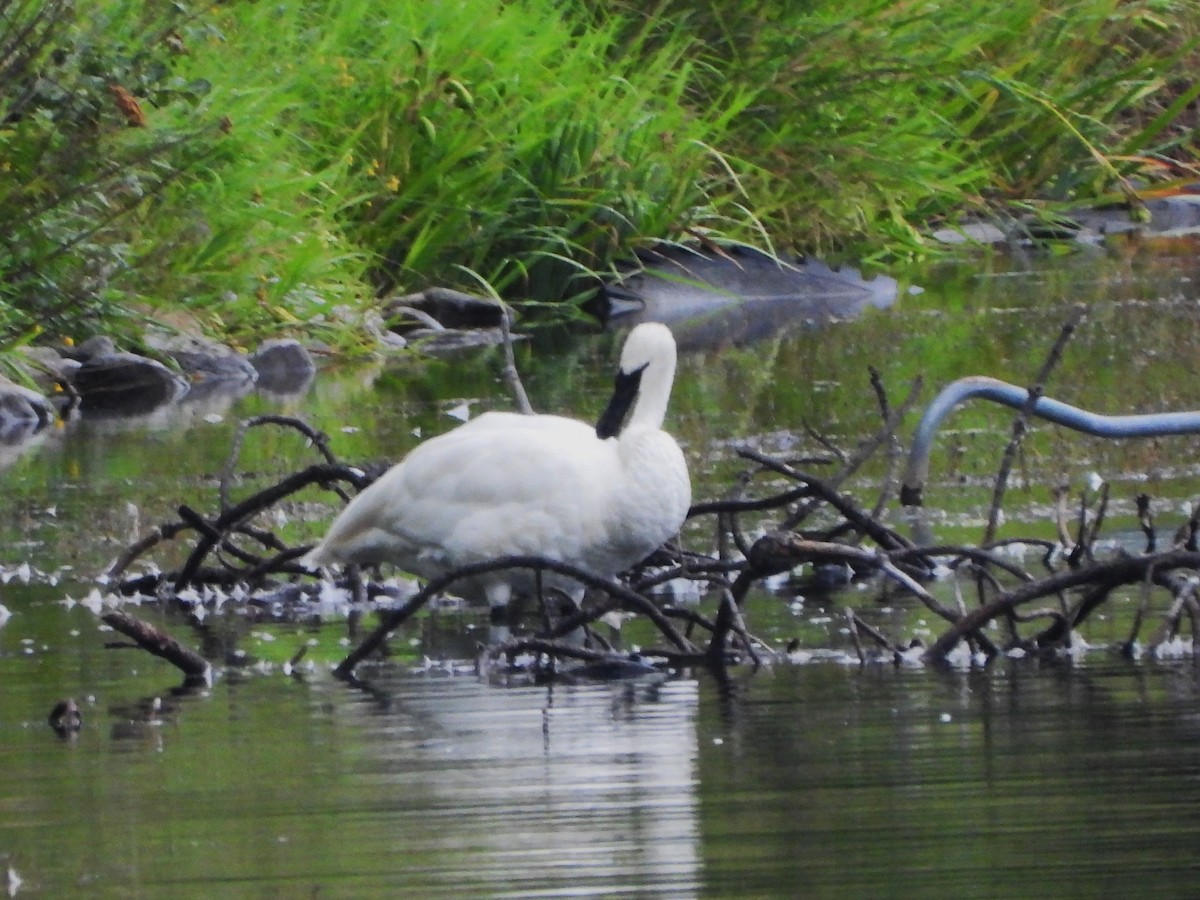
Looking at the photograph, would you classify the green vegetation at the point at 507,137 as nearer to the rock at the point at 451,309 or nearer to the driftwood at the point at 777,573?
the rock at the point at 451,309

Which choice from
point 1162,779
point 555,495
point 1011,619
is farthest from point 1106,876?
point 555,495

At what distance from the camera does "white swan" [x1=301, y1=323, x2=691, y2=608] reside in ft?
18.9

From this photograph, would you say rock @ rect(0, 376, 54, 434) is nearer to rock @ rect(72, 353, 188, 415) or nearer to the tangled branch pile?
rock @ rect(72, 353, 188, 415)

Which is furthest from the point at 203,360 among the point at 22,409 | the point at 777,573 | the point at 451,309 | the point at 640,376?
the point at 777,573

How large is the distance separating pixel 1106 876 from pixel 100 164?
901cm

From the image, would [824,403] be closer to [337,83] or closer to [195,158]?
[195,158]

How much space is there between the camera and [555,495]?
5844 millimetres

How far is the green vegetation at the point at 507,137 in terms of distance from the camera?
1227 cm

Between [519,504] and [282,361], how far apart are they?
784 cm

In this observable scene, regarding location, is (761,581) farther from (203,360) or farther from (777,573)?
(203,360)

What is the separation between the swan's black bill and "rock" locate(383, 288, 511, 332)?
8.94 metres

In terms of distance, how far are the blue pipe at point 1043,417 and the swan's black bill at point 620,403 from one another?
0.66 meters

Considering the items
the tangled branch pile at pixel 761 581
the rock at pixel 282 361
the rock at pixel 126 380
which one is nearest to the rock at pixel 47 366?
the rock at pixel 126 380

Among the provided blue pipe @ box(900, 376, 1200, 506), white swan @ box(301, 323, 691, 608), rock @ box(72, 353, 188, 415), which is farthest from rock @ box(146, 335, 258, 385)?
white swan @ box(301, 323, 691, 608)
